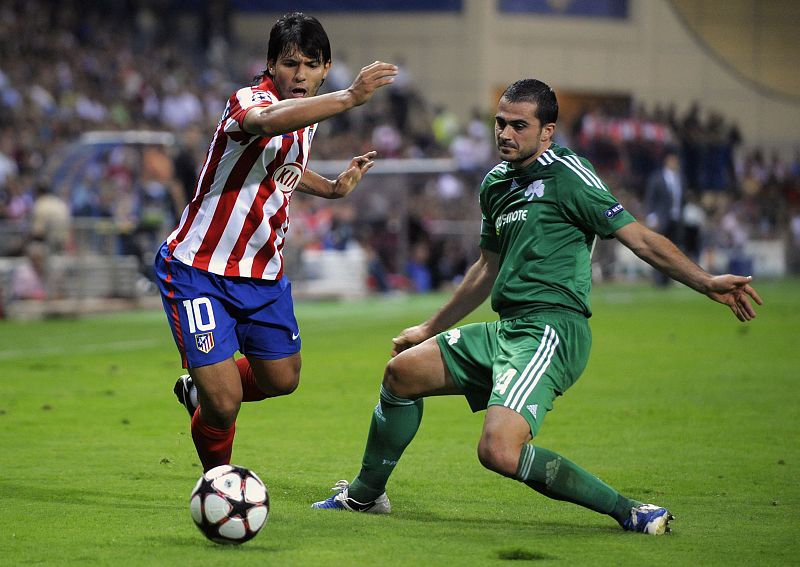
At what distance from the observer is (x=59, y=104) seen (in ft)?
86.4

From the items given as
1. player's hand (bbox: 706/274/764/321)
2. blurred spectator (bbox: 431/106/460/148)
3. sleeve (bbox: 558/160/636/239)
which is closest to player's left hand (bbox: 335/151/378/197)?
sleeve (bbox: 558/160/636/239)

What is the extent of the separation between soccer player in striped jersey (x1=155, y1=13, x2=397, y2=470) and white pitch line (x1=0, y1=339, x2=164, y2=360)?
8022mm

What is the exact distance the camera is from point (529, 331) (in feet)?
20.6

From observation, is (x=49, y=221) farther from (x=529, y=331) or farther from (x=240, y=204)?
(x=529, y=331)

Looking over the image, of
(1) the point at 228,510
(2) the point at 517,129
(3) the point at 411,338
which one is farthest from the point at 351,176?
(1) the point at 228,510

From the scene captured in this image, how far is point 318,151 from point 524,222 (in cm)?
2334

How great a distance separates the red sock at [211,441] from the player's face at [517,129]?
1903mm

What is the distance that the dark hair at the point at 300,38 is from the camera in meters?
6.41

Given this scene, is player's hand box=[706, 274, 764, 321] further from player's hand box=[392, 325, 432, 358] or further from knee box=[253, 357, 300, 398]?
knee box=[253, 357, 300, 398]

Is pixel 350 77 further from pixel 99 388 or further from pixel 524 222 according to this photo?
pixel 524 222

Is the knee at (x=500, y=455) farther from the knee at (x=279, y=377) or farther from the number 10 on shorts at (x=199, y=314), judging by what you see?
the number 10 on shorts at (x=199, y=314)

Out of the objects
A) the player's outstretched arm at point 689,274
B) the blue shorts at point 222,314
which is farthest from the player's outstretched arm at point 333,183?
the player's outstretched arm at point 689,274

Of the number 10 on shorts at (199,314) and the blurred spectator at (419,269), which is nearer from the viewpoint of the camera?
the number 10 on shorts at (199,314)

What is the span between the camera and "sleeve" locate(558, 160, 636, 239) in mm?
6230
